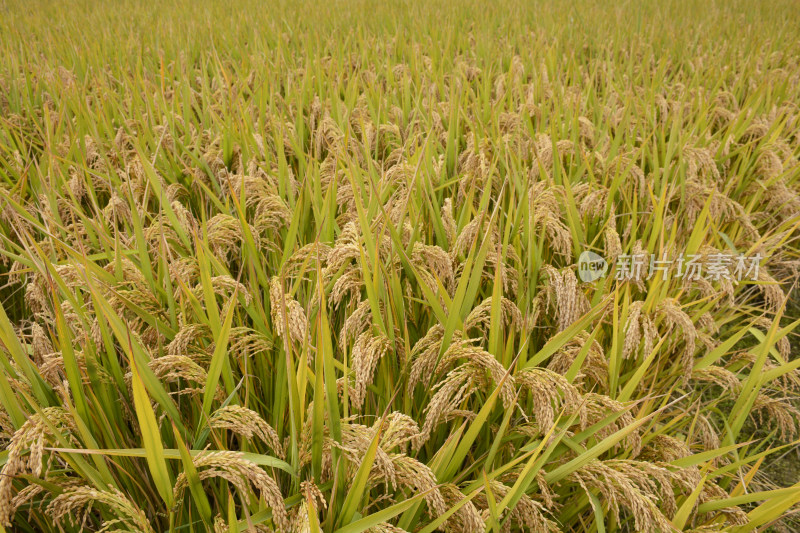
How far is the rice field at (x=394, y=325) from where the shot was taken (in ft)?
3.34

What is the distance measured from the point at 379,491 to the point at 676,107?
2.75 m

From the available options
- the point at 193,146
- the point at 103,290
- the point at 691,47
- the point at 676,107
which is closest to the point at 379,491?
the point at 103,290

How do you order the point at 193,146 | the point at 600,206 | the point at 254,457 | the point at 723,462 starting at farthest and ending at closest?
the point at 193,146 → the point at 600,206 → the point at 723,462 → the point at 254,457

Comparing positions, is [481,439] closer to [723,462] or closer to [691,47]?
[723,462]

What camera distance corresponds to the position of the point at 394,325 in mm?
1405

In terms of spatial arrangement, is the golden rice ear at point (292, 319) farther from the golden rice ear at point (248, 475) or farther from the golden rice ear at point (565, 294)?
the golden rice ear at point (565, 294)

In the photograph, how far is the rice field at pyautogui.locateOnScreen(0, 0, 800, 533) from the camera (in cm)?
102

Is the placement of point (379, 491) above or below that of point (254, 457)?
below

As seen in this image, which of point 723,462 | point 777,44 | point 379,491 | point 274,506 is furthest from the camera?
point 777,44

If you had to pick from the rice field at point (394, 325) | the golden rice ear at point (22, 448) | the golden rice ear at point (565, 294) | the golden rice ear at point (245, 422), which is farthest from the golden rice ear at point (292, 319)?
the golden rice ear at point (565, 294)

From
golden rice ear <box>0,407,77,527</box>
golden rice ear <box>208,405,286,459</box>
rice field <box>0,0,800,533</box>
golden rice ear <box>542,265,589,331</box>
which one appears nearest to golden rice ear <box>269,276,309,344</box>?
rice field <box>0,0,800,533</box>

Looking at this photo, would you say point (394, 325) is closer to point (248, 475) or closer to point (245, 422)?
point (245, 422)

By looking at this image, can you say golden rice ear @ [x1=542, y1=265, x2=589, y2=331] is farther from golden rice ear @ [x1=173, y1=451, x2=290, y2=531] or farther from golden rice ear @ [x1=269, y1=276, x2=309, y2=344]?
golden rice ear @ [x1=173, y1=451, x2=290, y2=531]

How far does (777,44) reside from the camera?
205 inches
